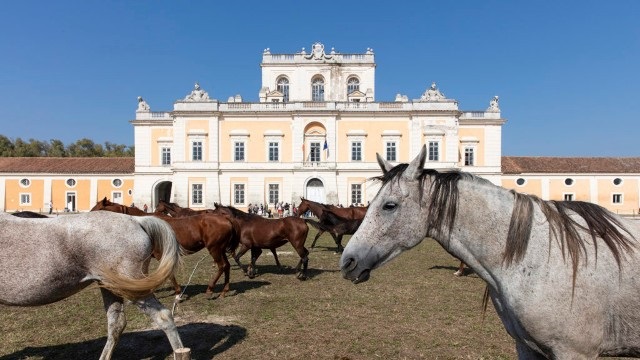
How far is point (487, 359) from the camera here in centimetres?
443

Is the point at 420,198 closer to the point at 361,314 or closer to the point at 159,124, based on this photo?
the point at 361,314

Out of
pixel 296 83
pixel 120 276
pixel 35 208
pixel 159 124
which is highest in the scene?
pixel 296 83

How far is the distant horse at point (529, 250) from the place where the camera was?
6.64 ft

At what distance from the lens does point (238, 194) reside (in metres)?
34.1

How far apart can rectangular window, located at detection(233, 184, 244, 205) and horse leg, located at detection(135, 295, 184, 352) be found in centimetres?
3059

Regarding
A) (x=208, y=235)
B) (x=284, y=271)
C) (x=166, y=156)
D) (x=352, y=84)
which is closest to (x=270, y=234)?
(x=284, y=271)

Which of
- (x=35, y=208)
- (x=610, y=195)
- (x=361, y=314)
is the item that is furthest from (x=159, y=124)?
(x=610, y=195)

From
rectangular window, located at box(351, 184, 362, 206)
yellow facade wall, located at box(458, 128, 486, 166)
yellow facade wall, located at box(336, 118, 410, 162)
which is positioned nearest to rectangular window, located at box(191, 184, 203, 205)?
yellow facade wall, located at box(336, 118, 410, 162)

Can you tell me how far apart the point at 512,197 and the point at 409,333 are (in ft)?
11.9

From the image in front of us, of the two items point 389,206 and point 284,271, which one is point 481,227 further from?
point 284,271

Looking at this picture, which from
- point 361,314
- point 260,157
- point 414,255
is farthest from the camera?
point 260,157

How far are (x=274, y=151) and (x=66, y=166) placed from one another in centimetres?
1967

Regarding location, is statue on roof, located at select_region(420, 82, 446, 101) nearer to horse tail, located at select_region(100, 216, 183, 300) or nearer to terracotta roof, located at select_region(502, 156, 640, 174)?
terracotta roof, located at select_region(502, 156, 640, 174)

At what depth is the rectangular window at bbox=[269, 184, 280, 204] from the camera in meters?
33.9
